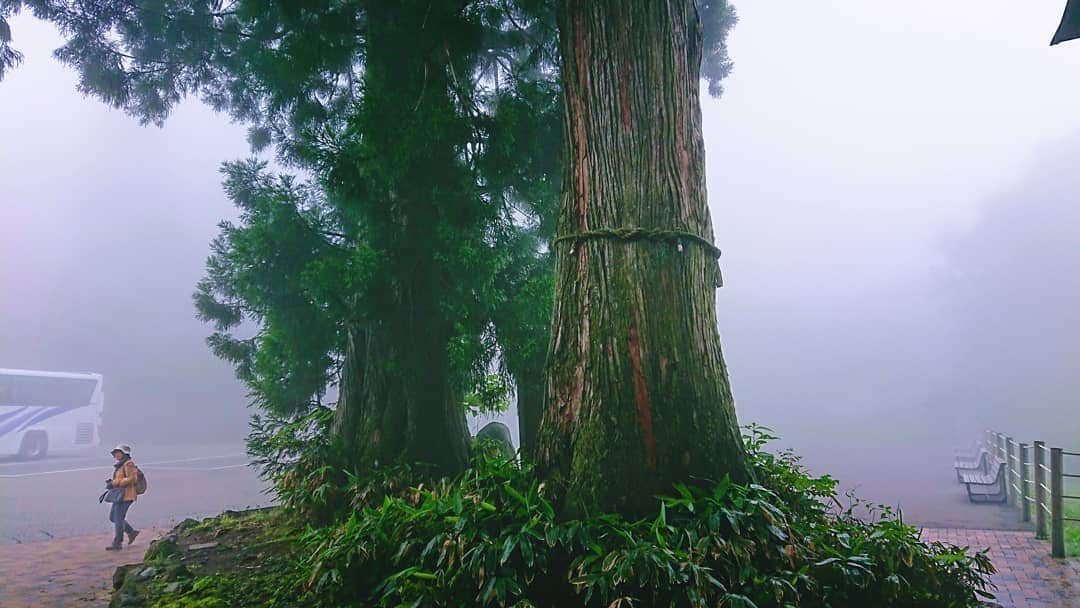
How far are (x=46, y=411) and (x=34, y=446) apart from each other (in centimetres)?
43

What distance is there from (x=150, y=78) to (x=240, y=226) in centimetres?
201

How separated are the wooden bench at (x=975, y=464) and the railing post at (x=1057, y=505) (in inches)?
88.0

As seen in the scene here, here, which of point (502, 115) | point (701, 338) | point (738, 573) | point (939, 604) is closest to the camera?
point (738, 573)

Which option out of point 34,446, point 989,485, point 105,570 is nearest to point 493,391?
point 105,570

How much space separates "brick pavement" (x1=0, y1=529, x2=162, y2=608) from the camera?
377 centimetres

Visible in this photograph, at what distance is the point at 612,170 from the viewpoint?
8.21 ft

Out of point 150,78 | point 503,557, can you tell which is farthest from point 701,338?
point 150,78

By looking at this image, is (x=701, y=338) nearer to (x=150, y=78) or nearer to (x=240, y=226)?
(x=240, y=226)

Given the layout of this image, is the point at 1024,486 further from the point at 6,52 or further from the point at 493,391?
the point at 6,52

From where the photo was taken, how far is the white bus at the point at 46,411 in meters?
5.64

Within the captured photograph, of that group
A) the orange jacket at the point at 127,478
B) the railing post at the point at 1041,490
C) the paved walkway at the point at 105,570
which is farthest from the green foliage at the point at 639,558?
the orange jacket at the point at 127,478

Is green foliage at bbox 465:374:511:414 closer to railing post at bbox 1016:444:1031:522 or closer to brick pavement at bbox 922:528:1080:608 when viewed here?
brick pavement at bbox 922:528:1080:608

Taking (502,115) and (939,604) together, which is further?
(502,115)

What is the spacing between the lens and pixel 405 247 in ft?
12.2
